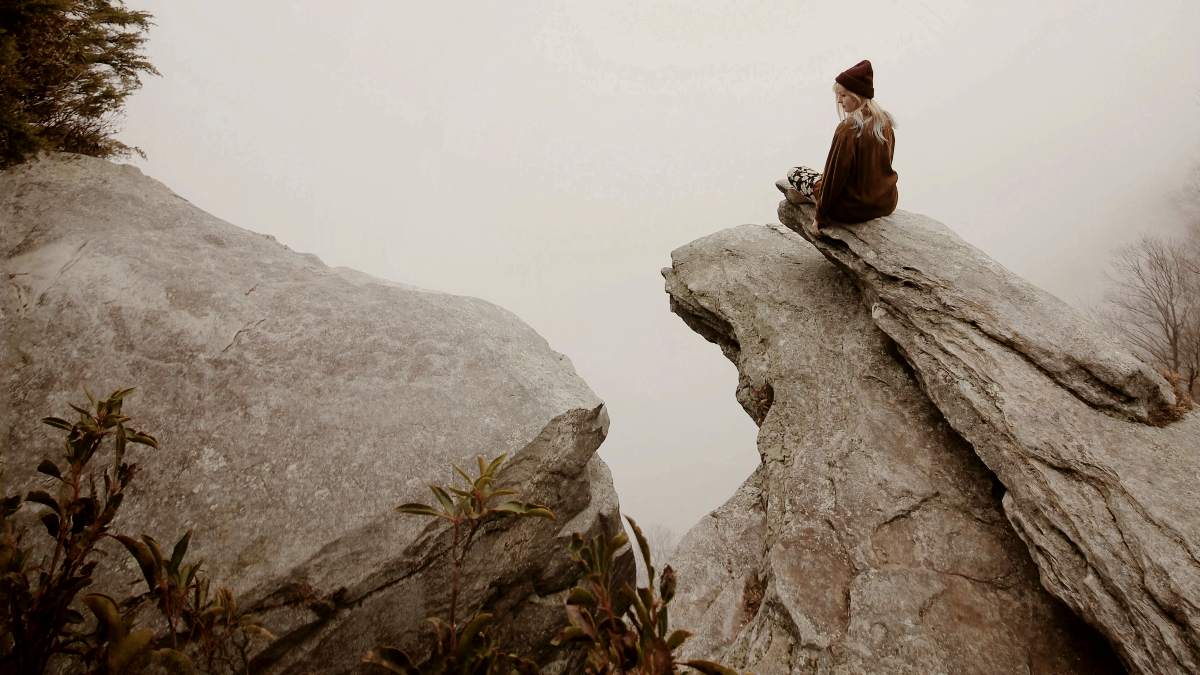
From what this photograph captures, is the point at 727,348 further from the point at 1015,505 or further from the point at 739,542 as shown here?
the point at 1015,505

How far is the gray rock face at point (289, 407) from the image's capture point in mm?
5906

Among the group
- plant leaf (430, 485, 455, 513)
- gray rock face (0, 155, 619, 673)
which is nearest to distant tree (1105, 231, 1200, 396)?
gray rock face (0, 155, 619, 673)

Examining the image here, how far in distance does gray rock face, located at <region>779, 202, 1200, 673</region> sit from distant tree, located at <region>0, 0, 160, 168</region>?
46.1 feet

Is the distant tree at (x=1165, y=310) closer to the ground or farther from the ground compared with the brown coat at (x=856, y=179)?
farther from the ground

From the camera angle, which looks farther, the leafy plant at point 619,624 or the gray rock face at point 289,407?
the gray rock face at point 289,407

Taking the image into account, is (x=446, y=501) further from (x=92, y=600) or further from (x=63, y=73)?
(x=63, y=73)

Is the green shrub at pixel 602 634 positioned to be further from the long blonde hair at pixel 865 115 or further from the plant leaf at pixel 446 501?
the long blonde hair at pixel 865 115

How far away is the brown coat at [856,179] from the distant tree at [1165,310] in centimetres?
2097

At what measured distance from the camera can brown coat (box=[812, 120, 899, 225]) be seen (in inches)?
306

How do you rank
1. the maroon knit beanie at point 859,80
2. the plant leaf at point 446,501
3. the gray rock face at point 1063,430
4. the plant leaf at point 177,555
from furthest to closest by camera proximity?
the maroon knit beanie at point 859,80, the gray rock face at point 1063,430, the plant leaf at point 446,501, the plant leaf at point 177,555

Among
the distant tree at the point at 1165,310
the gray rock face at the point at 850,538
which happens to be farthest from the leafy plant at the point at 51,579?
the distant tree at the point at 1165,310

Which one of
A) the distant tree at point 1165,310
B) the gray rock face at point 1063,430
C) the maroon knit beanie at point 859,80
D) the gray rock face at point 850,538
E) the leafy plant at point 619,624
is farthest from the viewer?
the distant tree at point 1165,310

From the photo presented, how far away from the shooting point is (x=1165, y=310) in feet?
69.6

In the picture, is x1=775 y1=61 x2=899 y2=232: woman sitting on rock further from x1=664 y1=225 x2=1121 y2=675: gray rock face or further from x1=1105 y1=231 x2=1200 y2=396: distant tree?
x1=1105 y1=231 x2=1200 y2=396: distant tree
